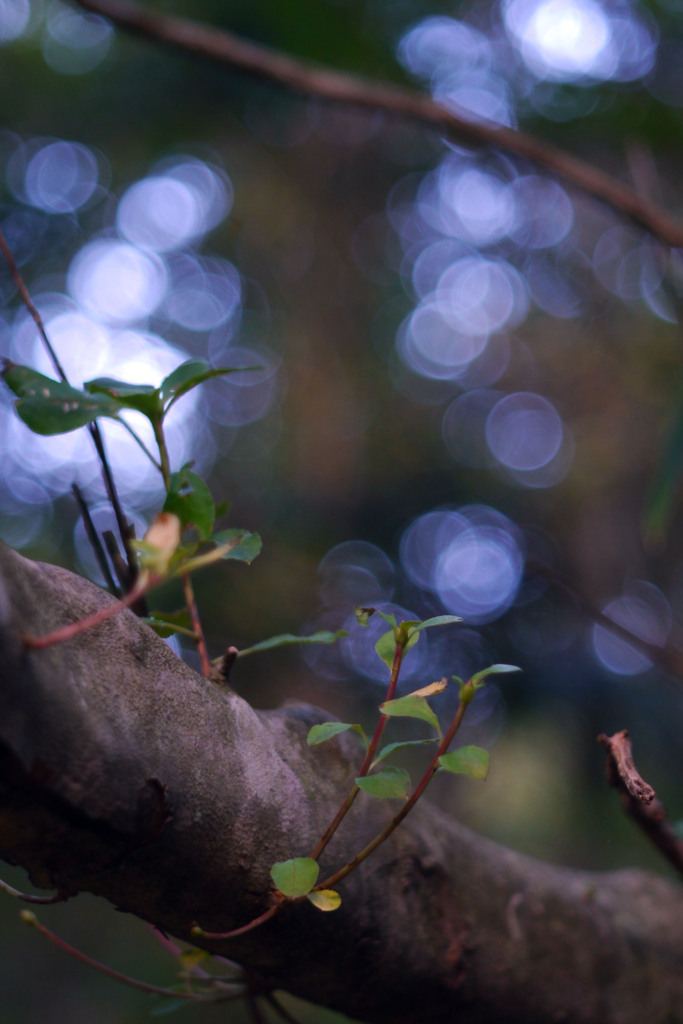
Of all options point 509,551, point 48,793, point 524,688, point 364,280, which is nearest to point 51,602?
point 48,793

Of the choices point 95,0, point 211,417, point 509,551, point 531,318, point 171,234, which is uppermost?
point 95,0

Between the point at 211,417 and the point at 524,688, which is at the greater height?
the point at 211,417

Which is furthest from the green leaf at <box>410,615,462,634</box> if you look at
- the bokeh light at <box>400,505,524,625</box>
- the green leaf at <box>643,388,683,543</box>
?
the bokeh light at <box>400,505,524,625</box>

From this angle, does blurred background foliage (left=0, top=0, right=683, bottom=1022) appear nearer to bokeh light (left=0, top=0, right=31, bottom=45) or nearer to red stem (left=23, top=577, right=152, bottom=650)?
bokeh light (left=0, top=0, right=31, bottom=45)

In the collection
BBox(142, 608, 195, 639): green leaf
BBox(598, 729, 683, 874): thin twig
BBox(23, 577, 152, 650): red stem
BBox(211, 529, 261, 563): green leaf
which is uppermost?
BBox(23, 577, 152, 650): red stem

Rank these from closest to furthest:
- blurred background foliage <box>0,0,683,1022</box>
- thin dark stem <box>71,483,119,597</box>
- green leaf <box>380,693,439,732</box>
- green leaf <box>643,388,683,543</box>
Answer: green leaf <box>380,693,439,732</box>, thin dark stem <box>71,483,119,597</box>, green leaf <box>643,388,683,543</box>, blurred background foliage <box>0,0,683,1022</box>

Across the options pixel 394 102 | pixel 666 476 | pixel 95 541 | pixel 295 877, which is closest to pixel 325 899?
pixel 295 877

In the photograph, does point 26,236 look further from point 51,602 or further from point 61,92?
point 51,602

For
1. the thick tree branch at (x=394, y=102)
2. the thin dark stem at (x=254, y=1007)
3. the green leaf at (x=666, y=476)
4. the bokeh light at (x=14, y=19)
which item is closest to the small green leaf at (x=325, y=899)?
the thin dark stem at (x=254, y=1007)
